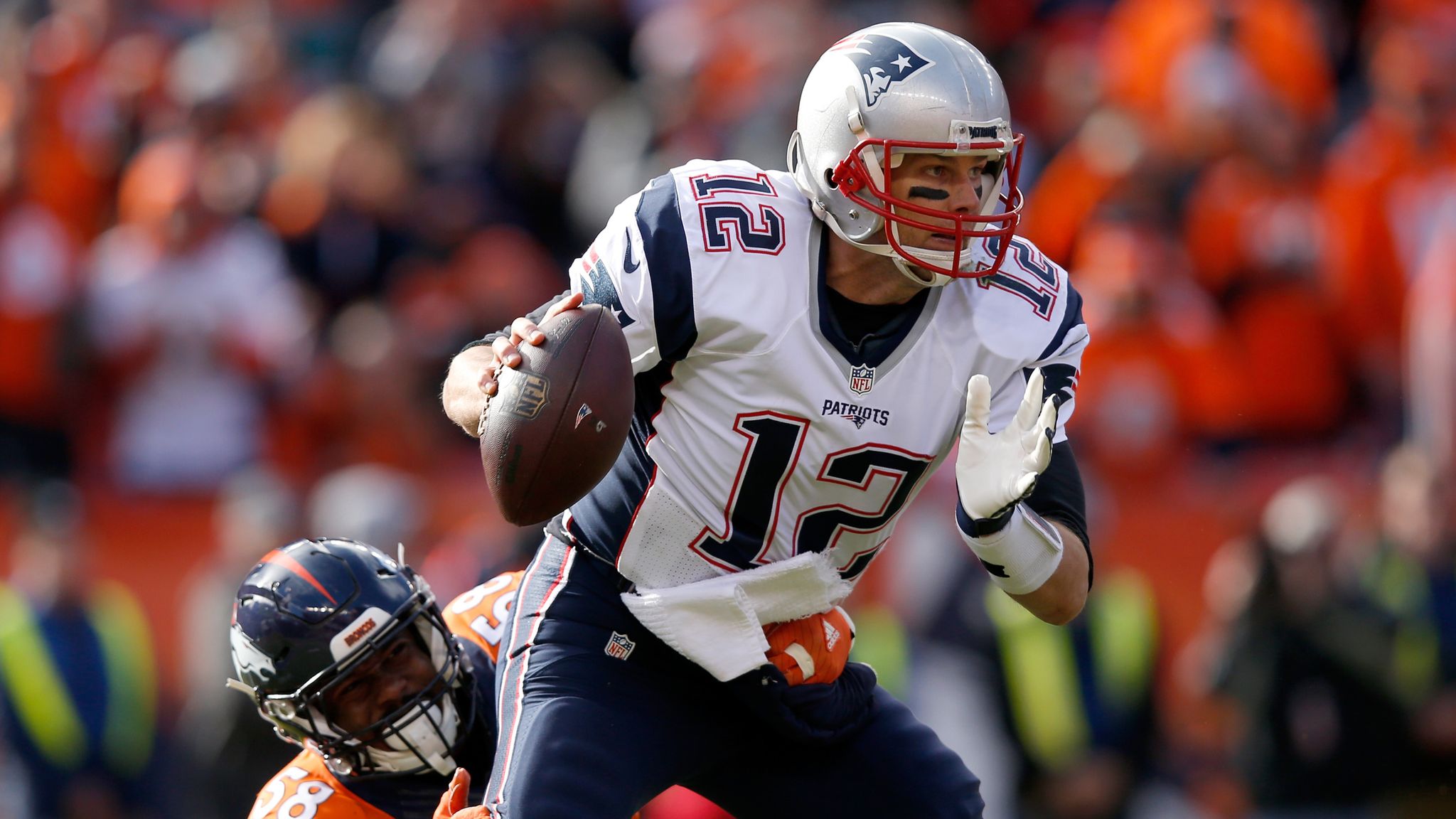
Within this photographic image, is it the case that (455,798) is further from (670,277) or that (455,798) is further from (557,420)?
(670,277)

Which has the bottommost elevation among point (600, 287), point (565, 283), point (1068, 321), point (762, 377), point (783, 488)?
point (565, 283)

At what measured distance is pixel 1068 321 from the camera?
3.84m

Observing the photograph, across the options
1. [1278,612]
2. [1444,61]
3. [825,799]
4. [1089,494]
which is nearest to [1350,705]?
[1278,612]

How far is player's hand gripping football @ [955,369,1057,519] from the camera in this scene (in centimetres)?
345

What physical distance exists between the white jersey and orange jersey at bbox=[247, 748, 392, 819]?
0.82m

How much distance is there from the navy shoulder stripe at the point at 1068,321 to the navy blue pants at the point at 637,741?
31.9 inches

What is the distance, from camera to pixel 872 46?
3.78 m

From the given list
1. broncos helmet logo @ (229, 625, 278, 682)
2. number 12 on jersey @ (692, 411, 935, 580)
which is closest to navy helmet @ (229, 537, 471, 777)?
broncos helmet logo @ (229, 625, 278, 682)

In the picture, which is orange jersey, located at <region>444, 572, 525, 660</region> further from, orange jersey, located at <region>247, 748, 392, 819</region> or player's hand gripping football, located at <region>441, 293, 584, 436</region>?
player's hand gripping football, located at <region>441, 293, 584, 436</region>

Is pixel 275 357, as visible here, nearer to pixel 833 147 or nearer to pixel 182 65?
pixel 182 65

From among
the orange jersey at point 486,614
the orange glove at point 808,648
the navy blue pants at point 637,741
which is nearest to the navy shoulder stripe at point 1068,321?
the orange glove at point 808,648

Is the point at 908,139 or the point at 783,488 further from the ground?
the point at 908,139

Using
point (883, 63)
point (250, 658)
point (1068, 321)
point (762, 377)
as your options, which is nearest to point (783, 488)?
point (762, 377)

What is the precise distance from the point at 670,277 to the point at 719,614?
654 mm
